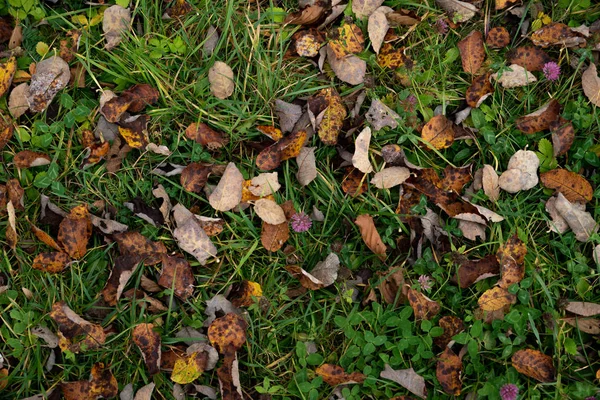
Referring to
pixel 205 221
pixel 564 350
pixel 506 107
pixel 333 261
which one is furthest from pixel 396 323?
pixel 506 107

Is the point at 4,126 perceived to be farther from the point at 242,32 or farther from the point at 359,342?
the point at 359,342

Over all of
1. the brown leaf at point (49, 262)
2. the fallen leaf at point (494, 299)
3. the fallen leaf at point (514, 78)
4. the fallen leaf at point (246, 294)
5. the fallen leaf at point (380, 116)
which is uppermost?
the fallen leaf at point (514, 78)

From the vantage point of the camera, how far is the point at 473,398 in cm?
243

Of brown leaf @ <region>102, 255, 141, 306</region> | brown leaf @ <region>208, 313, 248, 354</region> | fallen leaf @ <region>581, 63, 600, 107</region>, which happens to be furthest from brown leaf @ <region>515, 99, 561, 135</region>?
brown leaf @ <region>102, 255, 141, 306</region>

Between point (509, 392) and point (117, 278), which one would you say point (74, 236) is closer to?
point (117, 278)

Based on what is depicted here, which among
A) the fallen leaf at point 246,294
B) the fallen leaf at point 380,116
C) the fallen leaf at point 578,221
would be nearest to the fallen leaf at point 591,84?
the fallen leaf at point 578,221

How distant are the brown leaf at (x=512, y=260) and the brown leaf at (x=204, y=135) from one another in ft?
4.57

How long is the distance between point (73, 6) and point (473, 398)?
2.71 m

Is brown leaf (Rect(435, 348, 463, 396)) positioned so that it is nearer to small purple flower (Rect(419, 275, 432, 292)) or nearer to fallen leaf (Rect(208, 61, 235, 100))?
small purple flower (Rect(419, 275, 432, 292))

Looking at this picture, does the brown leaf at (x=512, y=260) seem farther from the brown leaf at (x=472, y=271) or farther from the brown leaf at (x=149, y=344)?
the brown leaf at (x=149, y=344)

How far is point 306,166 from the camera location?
2736 millimetres

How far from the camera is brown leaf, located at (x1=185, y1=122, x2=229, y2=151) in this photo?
280 centimetres

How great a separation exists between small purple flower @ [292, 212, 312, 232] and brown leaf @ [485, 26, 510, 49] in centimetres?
129

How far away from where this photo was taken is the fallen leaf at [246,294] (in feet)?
8.54
